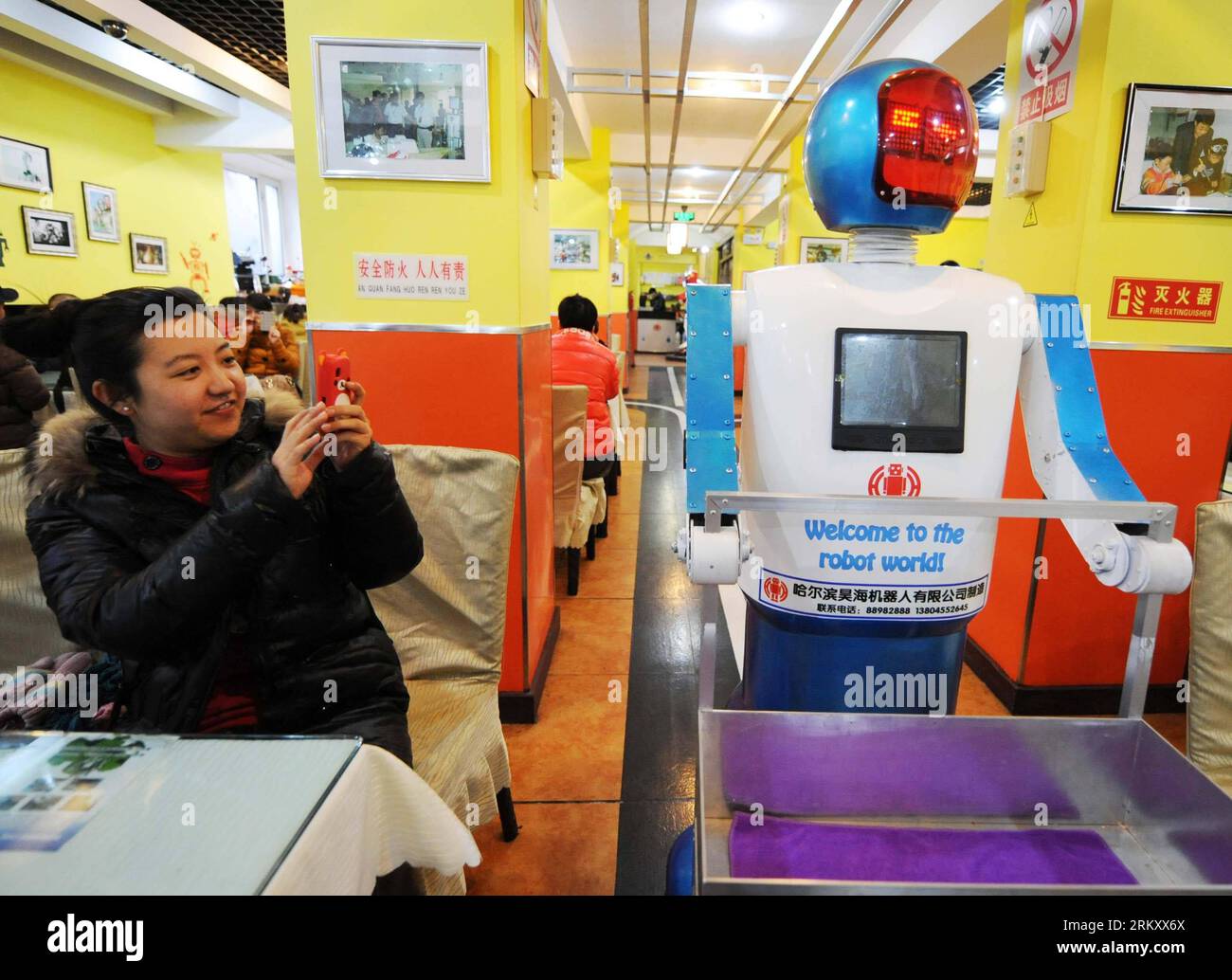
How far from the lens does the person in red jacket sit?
139 inches

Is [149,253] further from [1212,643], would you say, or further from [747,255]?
[747,255]

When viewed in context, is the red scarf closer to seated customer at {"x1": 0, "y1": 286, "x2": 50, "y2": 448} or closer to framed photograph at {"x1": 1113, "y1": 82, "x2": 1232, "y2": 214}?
framed photograph at {"x1": 1113, "y1": 82, "x2": 1232, "y2": 214}

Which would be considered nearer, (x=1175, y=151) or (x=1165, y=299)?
(x=1175, y=151)

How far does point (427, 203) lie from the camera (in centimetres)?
199

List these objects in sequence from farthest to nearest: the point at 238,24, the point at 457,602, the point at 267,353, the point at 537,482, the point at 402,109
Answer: the point at 238,24
the point at 267,353
the point at 537,482
the point at 402,109
the point at 457,602

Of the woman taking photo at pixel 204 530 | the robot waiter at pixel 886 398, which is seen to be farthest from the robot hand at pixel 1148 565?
the woman taking photo at pixel 204 530

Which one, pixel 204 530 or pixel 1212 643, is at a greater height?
pixel 204 530

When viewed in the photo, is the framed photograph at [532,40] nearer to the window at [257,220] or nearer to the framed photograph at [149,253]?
the framed photograph at [149,253]

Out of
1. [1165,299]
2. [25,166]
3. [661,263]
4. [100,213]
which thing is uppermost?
[661,263]

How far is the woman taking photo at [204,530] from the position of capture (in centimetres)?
106

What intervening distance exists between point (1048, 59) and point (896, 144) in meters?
1.45

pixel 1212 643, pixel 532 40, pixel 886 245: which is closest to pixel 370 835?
pixel 886 245

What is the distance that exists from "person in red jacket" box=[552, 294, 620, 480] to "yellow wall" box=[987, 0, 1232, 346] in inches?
77.4
